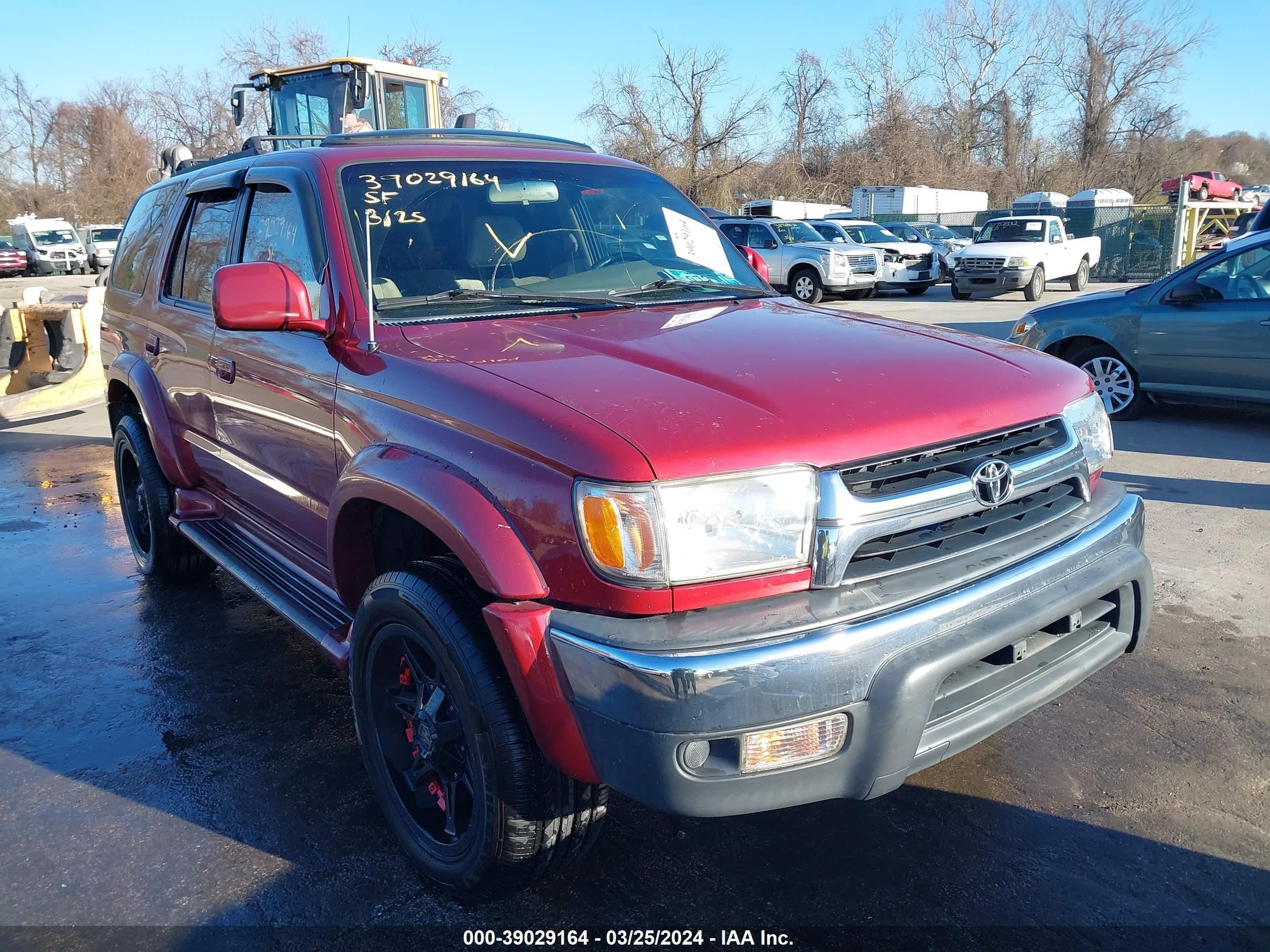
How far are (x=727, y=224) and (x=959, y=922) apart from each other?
18790 mm

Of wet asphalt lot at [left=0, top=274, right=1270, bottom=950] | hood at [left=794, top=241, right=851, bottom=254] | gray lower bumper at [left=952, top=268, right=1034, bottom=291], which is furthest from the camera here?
hood at [left=794, top=241, right=851, bottom=254]

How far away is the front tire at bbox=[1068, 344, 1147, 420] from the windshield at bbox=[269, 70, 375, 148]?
29.9 ft

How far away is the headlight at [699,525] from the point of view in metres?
2.14

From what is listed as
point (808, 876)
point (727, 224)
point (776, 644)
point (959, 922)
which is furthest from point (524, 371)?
point (727, 224)

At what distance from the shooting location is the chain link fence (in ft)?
92.6

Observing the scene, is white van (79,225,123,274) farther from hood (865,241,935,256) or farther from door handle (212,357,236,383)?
door handle (212,357,236,383)

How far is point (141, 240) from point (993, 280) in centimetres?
1740

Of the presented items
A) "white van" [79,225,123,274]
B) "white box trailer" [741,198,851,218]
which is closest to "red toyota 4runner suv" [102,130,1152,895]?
"white box trailer" [741,198,851,218]

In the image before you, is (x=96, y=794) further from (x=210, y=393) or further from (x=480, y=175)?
(x=480, y=175)

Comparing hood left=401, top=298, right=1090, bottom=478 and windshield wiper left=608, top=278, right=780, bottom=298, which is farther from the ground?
windshield wiper left=608, top=278, right=780, bottom=298

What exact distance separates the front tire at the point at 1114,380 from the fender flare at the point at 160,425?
6.85 m

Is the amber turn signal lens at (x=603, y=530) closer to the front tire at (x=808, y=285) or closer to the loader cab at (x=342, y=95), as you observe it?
the loader cab at (x=342, y=95)

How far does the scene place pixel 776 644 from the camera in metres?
2.09

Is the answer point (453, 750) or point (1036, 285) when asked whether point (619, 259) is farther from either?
point (1036, 285)
